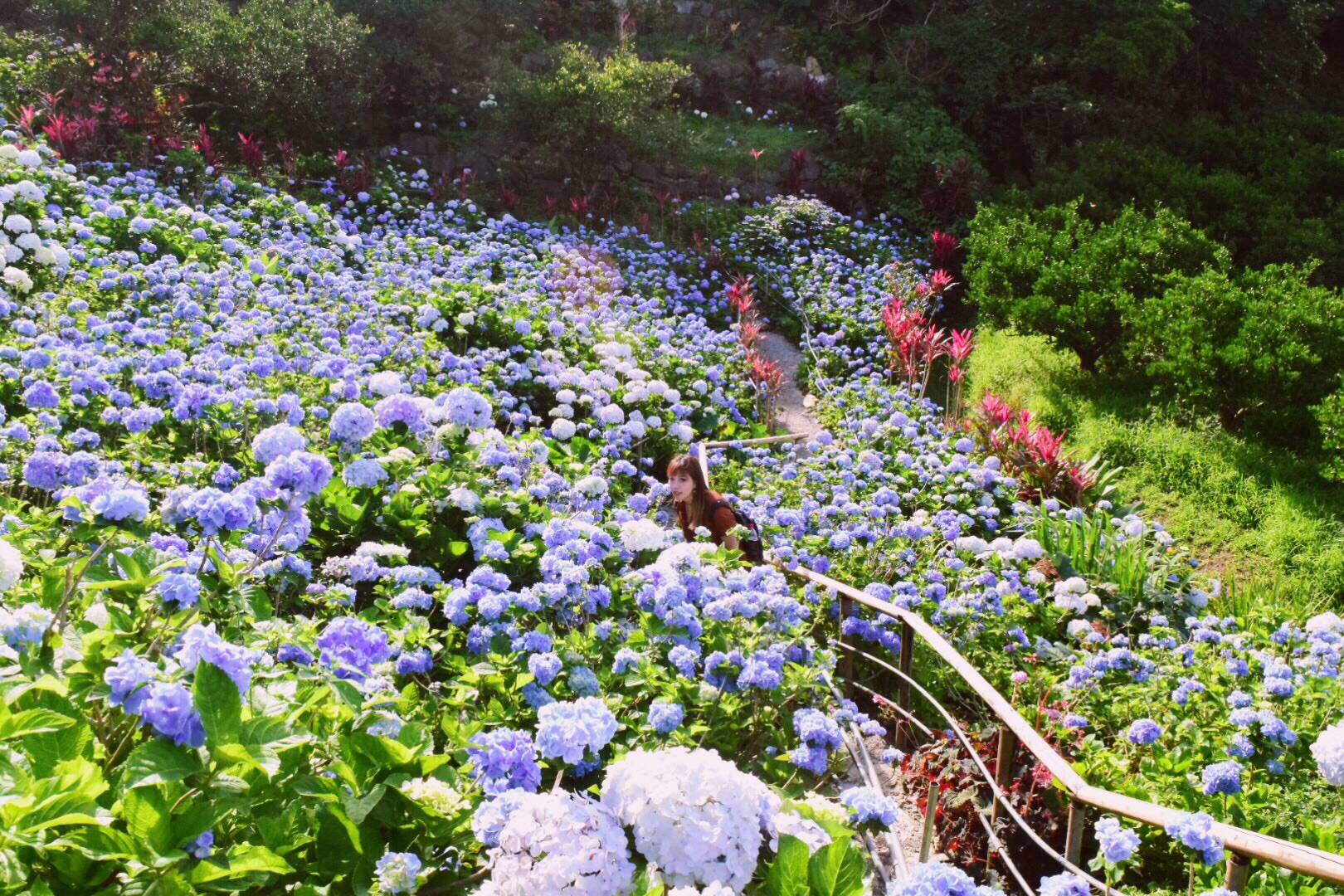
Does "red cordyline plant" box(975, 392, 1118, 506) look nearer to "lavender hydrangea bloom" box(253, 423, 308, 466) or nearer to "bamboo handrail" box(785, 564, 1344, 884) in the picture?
"bamboo handrail" box(785, 564, 1344, 884)

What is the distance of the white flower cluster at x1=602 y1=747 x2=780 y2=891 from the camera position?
1.63 metres

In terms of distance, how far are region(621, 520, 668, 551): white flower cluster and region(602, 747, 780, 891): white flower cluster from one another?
7.25ft

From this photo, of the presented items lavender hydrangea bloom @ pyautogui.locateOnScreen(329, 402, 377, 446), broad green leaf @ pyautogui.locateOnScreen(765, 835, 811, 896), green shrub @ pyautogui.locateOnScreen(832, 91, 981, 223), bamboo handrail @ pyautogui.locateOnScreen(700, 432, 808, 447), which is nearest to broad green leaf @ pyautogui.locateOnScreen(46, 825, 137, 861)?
broad green leaf @ pyautogui.locateOnScreen(765, 835, 811, 896)

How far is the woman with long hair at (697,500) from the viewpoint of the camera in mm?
5008

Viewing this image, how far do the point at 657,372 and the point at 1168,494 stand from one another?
156 inches

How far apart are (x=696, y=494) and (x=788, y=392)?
474cm

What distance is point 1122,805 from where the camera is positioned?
2.53m

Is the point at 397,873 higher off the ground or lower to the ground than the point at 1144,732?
higher

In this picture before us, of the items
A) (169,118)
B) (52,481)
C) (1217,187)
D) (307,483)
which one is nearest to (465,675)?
(307,483)

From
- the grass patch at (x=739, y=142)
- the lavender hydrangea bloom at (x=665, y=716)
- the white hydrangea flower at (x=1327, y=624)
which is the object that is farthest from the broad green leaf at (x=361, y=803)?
the grass patch at (x=739, y=142)

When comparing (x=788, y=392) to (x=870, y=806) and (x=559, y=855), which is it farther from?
(x=559, y=855)

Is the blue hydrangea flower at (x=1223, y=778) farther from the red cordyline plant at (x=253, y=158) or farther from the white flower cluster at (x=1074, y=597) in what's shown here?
the red cordyline plant at (x=253, y=158)

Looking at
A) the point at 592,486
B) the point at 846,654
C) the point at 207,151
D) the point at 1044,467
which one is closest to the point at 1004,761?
the point at 846,654

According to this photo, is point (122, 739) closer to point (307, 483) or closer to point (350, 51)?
point (307, 483)
